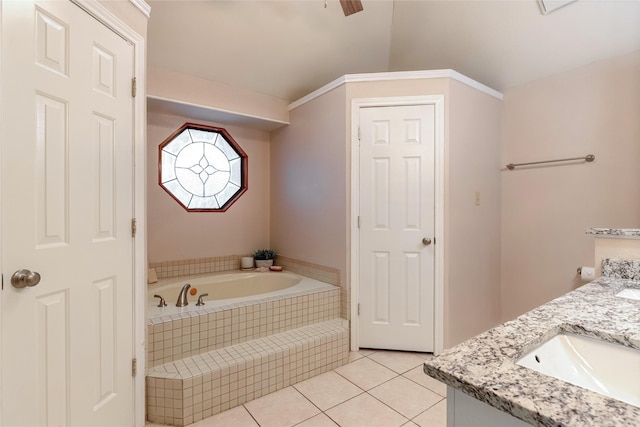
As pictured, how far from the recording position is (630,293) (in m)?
1.18

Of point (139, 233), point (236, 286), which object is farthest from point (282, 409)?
point (236, 286)

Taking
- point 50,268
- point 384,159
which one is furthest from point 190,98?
point 50,268

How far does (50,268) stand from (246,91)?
2430mm

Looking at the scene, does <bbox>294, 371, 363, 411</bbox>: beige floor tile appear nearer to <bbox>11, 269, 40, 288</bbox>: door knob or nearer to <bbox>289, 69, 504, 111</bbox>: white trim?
<bbox>11, 269, 40, 288</bbox>: door knob

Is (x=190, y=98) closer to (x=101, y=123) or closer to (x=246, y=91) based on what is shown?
(x=246, y=91)

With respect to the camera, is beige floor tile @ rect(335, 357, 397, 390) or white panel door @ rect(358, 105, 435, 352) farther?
white panel door @ rect(358, 105, 435, 352)

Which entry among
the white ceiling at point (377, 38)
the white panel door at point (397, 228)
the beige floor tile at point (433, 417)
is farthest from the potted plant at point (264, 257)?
the beige floor tile at point (433, 417)

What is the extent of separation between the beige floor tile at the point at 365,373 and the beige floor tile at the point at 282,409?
0.40 m

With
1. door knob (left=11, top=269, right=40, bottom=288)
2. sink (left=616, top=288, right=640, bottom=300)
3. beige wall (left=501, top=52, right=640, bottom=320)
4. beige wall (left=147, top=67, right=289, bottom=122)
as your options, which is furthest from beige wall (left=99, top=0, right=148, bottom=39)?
beige wall (left=501, top=52, right=640, bottom=320)

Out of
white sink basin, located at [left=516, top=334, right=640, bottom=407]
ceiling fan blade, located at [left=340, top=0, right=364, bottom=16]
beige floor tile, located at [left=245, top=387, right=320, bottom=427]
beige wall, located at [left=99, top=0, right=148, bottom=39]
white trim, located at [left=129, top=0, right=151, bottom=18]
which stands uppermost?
ceiling fan blade, located at [left=340, top=0, right=364, bottom=16]

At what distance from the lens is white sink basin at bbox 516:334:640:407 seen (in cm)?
73

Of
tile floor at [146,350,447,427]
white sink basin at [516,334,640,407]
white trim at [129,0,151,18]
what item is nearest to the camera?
white sink basin at [516,334,640,407]

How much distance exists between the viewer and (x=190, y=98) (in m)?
2.80

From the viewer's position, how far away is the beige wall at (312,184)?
2.68 meters
